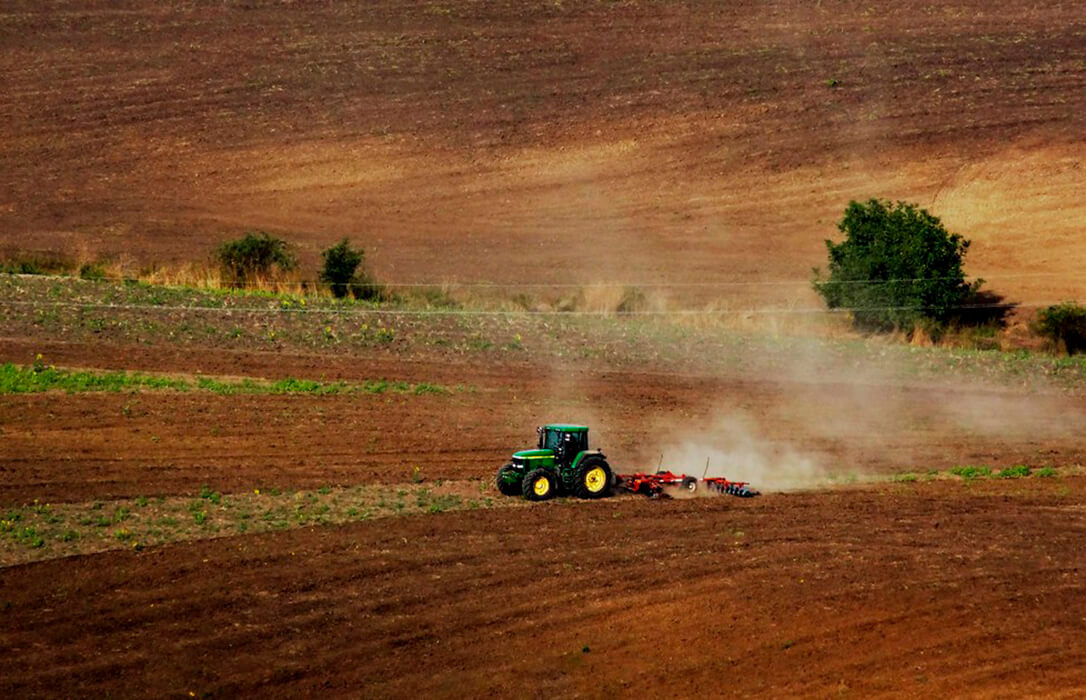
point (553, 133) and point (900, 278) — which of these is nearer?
point (900, 278)

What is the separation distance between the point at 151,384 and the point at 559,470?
37.4 ft

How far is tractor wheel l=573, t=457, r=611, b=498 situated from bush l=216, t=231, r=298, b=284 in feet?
64.9

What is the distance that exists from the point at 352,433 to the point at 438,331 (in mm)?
9033

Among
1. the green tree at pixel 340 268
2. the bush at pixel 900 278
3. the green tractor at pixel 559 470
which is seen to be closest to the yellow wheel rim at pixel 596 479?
the green tractor at pixel 559 470

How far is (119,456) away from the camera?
27.9 m

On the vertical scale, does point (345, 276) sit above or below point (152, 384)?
above

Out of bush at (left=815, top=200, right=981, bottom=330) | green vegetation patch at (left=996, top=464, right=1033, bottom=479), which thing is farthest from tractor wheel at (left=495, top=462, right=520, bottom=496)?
bush at (left=815, top=200, right=981, bottom=330)

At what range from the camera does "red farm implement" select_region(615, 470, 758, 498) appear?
26.9 m

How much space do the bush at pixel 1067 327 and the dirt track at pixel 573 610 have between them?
769 inches

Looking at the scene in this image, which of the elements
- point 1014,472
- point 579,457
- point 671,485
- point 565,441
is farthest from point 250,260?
point 1014,472

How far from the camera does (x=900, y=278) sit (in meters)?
44.3

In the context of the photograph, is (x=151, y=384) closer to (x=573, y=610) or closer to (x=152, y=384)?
(x=152, y=384)

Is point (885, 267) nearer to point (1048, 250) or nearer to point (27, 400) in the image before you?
point (1048, 250)

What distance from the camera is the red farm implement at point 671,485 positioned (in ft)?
88.3
